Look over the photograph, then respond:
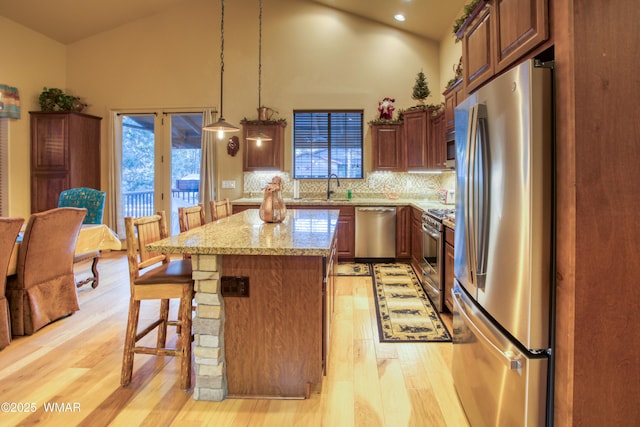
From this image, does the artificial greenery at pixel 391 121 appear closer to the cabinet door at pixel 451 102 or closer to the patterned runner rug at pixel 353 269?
the cabinet door at pixel 451 102

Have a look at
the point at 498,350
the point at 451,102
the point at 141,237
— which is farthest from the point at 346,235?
the point at 498,350

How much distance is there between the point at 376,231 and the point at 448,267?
217 centimetres

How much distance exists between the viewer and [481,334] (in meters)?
1.61

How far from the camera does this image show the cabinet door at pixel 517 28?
1.33m

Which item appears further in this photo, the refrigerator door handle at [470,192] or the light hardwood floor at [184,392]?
the light hardwood floor at [184,392]

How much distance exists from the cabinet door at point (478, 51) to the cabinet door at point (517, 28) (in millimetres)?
107

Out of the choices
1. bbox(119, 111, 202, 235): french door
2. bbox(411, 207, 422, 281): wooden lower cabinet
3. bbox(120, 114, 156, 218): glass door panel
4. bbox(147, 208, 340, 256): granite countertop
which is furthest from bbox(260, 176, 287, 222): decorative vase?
bbox(120, 114, 156, 218): glass door panel

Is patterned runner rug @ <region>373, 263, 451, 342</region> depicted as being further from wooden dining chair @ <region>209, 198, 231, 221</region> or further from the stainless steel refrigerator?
wooden dining chair @ <region>209, 198, 231, 221</region>

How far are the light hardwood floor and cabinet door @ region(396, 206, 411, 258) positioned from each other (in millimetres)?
2449

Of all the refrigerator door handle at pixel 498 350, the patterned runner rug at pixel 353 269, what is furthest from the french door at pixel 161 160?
the refrigerator door handle at pixel 498 350

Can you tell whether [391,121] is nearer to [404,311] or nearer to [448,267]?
[448,267]

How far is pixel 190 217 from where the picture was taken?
2799 mm

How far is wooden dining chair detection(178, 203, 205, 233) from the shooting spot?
8.73 ft

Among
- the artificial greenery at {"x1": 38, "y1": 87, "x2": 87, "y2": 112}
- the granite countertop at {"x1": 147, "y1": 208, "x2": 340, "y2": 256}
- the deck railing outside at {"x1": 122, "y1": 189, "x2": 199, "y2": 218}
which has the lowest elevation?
the granite countertop at {"x1": 147, "y1": 208, "x2": 340, "y2": 256}
